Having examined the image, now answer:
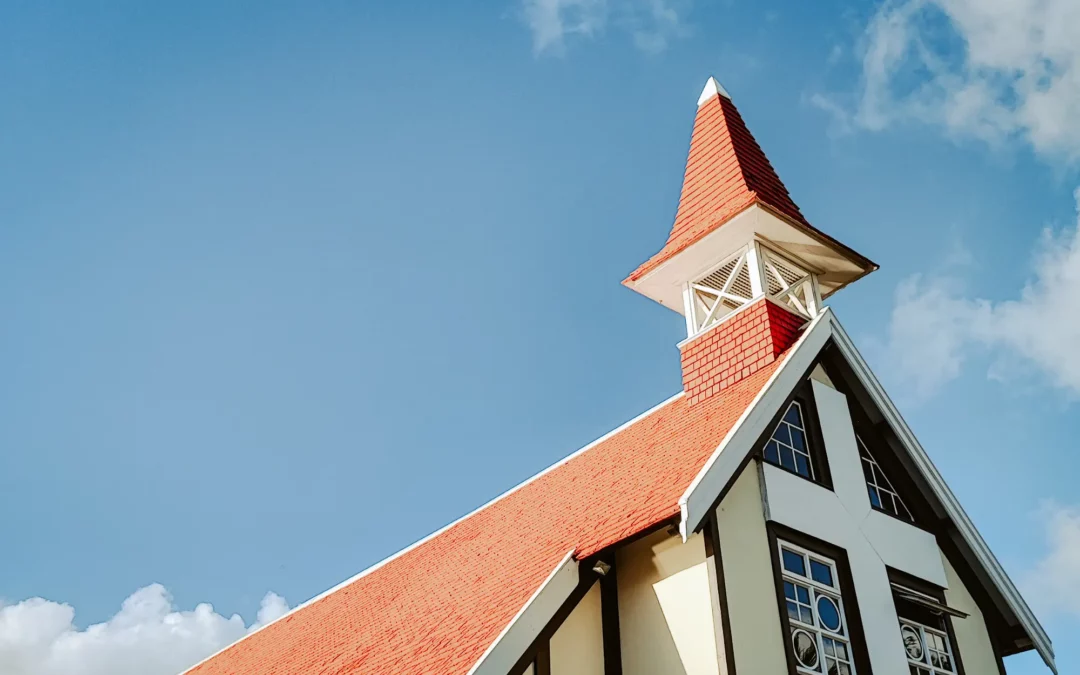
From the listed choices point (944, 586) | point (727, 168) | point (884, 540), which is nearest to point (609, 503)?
point (884, 540)

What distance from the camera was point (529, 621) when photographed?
10.2m

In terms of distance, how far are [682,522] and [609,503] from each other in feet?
6.85

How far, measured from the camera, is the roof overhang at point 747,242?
1564 centimetres

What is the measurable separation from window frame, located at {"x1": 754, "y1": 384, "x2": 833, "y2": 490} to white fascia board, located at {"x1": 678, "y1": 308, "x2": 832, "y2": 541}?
5.5 inches

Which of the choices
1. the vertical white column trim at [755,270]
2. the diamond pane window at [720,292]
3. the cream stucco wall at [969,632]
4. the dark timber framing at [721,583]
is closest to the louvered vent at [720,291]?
the diamond pane window at [720,292]

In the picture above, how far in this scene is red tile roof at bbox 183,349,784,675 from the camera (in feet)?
36.7

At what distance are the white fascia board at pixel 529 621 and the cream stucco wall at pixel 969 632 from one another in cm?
598

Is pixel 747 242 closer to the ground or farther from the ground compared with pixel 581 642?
farther from the ground

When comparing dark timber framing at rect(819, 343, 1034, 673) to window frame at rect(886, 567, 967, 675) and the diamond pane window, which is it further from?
the diamond pane window

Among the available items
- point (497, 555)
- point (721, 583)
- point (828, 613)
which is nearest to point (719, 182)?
point (497, 555)

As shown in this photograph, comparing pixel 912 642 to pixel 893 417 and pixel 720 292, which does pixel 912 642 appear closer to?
pixel 893 417

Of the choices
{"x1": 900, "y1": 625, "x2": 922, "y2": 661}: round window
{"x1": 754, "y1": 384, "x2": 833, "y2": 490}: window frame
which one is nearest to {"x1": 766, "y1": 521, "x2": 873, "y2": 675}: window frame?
{"x1": 754, "y1": 384, "x2": 833, "y2": 490}: window frame

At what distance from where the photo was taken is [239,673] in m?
17.1

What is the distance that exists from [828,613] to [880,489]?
9.58ft
